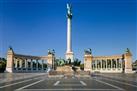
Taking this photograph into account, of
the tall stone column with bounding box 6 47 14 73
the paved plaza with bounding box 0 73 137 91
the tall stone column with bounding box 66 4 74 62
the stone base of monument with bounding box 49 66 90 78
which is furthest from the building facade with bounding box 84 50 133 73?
the paved plaza with bounding box 0 73 137 91

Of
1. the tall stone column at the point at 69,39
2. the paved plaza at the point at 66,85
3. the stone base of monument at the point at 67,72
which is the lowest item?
the stone base of monument at the point at 67,72

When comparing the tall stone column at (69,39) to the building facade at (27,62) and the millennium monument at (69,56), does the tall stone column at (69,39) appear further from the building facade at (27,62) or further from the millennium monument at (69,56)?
the building facade at (27,62)

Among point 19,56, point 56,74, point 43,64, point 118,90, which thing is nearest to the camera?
point 118,90

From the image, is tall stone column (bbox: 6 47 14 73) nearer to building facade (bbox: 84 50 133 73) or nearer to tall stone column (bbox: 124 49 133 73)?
building facade (bbox: 84 50 133 73)

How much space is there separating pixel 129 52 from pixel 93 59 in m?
15.4

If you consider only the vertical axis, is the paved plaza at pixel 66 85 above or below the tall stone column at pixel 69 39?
below

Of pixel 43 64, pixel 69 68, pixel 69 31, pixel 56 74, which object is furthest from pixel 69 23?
pixel 43 64

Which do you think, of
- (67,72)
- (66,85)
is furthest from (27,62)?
(66,85)

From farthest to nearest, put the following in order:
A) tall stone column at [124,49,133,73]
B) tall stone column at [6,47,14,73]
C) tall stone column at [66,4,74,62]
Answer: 1. tall stone column at [124,49,133,73]
2. tall stone column at [6,47,14,73]
3. tall stone column at [66,4,74,62]

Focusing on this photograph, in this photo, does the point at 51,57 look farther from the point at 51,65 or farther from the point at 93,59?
the point at 93,59

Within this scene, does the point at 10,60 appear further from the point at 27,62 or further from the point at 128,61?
the point at 128,61

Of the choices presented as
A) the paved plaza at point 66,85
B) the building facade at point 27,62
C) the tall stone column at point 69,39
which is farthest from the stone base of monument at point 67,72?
the building facade at point 27,62

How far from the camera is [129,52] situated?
3925 inches

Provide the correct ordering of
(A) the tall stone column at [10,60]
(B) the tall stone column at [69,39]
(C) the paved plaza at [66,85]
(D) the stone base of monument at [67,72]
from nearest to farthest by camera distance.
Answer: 1. (C) the paved plaza at [66,85]
2. (D) the stone base of monument at [67,72]
3. (B) the tall stone column at [69,39]
4. (A) the tall stone column at [10,60]
